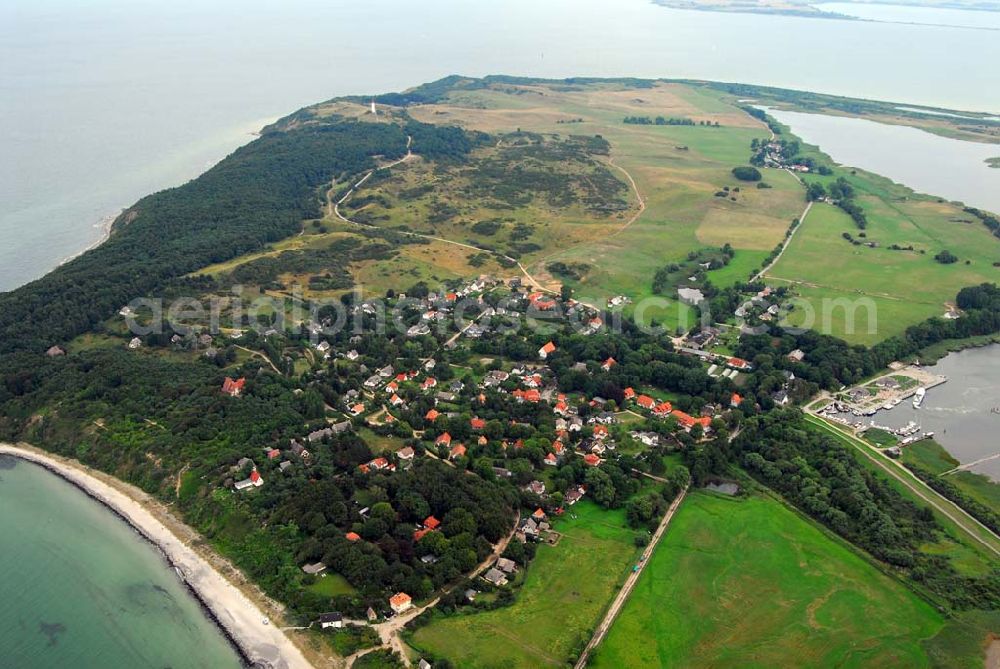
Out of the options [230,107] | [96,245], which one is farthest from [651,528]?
[230,107]

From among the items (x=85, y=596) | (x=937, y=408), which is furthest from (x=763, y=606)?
(x=85, y=596)

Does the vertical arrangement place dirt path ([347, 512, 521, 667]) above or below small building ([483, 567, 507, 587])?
below

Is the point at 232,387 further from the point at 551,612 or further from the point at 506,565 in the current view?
the point at 551,612

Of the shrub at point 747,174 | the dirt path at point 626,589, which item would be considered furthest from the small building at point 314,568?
the shrub at point 747,174

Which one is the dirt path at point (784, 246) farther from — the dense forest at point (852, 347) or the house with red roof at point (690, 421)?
the house with red roof at point (690, 421)

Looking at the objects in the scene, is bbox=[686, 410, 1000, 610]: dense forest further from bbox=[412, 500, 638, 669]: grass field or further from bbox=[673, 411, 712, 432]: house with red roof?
bbox=[412, 500, 638, 669]: grass field

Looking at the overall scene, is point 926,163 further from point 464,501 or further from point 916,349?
point 464,501

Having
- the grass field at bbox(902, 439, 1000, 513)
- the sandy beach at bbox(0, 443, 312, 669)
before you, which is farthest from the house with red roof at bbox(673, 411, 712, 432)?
the sandy beach at bbox(0, 443, 312, 669)
